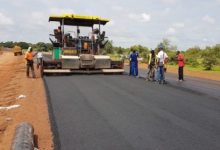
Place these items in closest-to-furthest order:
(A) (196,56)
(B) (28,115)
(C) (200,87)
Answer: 1. (B) (28,115)
2. (C) (200,87)
3. (A) (196,56)

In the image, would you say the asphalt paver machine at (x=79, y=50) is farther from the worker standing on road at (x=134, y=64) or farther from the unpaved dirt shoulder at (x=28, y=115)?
the unpaved dirt shoulder at (x=28, y=115)

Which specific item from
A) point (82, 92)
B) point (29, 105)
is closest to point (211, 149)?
point (29, 105)

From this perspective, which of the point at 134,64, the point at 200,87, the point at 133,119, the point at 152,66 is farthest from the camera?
the point at 134,64

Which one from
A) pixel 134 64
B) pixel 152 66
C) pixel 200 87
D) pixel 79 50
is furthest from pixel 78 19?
pixel 200 87

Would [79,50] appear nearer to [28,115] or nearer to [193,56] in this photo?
[28,115]

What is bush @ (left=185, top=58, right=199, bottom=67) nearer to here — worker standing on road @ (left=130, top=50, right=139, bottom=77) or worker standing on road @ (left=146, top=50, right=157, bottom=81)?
worker standing on road @ (left=130, top=50, right=139, bottom=77)

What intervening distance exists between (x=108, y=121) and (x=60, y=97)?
4.36 meters

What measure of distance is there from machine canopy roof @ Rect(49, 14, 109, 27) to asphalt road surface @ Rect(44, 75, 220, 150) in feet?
27.9

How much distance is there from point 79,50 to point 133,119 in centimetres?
1468

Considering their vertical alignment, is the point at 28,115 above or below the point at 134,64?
below

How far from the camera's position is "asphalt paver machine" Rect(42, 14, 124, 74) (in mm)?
22531

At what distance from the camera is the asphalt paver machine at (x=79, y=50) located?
73.9 feet

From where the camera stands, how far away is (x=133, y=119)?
9734 mm

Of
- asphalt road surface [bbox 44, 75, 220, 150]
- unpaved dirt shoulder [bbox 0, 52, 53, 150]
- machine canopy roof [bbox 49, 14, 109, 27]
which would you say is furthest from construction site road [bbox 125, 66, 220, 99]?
unpaved dirt shoulder [bbox 0, 52, 53, 150]
